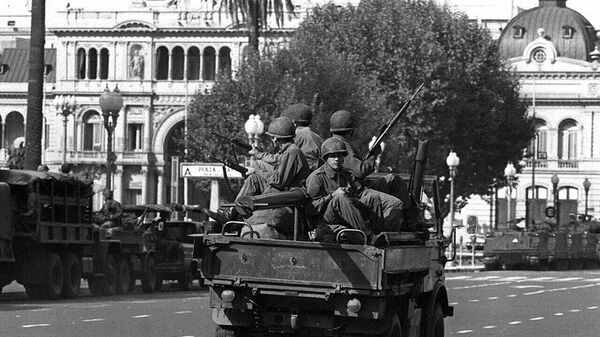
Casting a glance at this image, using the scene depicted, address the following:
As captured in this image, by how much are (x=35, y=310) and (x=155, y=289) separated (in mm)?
10369

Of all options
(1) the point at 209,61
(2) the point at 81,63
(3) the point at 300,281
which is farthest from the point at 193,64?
(3) the point at 300,281

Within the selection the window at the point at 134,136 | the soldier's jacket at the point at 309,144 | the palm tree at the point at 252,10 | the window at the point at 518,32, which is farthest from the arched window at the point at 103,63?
the soldier's jacket at the point at 309,144

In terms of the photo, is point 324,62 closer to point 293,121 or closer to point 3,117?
point 293,121

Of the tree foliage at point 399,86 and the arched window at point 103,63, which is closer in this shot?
the tree foliage at point 399,86

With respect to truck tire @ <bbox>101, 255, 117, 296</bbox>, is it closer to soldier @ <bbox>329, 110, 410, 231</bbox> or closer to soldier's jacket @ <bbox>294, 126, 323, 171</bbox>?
soldier's jacket @ <bbox>294, 126, 323, 171</bbox>

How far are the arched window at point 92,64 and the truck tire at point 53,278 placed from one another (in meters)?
81.4

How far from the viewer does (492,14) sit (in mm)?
120188

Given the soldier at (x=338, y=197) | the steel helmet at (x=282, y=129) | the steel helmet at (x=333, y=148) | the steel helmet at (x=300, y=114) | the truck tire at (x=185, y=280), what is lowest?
the truck tire at (x=185, y=280)

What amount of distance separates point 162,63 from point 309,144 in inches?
3773

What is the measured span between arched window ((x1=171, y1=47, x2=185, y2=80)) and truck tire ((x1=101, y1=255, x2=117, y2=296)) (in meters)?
78.7

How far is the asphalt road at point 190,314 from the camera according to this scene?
2298 cm

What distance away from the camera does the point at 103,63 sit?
113 meters

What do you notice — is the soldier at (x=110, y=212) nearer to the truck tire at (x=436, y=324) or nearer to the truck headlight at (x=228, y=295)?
the truck tire at (x=436, y=324)

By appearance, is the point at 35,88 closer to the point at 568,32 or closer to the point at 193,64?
the point at 193,64
